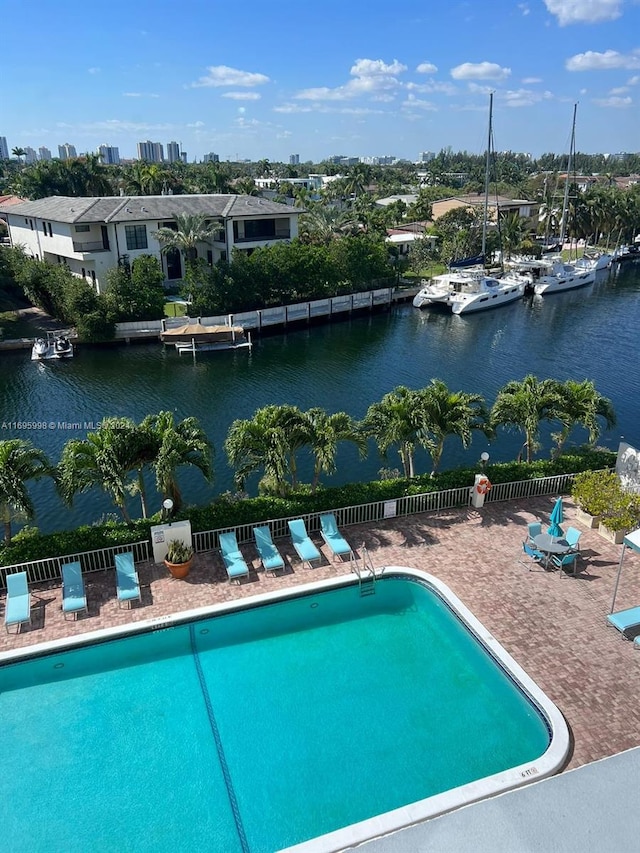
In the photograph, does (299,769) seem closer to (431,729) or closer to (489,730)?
(431,729)

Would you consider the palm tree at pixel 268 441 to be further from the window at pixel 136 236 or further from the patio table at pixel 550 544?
the window at pixel 136 236

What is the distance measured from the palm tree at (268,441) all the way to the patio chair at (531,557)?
714 centimetres

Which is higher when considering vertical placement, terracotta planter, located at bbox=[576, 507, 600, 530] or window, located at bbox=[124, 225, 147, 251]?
window, located at bbox=[124, 225, 147, 251]

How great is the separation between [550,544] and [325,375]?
84.9ft

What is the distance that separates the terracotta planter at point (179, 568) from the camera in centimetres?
1625

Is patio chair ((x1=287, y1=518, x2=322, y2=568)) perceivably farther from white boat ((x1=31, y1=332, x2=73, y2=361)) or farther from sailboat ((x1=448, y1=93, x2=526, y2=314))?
sailboat ((x1=448, y1=93, x2=526, y2=314))

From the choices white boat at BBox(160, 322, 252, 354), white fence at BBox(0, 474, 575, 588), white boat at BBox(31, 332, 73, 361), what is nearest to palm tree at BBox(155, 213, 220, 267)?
white boat at BBox(160, 322, 252, 354)

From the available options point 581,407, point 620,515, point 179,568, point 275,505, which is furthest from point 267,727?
point 581,407

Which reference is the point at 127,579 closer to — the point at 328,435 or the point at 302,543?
the point at 302,543

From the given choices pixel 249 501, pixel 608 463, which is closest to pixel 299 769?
pixel 249 501

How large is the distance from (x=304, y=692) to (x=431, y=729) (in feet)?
9.23

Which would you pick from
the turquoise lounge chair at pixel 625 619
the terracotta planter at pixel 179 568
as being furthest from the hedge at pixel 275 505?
the turquoise lounge chair at pixel 625 619

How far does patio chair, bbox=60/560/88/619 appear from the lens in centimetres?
1487

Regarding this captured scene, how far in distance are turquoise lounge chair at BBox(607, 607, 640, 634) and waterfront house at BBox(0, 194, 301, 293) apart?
45.7 m
